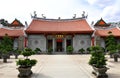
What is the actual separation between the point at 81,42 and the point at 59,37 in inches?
154

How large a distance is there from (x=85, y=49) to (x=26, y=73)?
26906mm

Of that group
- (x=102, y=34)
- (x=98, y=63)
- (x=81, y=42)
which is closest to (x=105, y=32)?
(x=102, y=34)

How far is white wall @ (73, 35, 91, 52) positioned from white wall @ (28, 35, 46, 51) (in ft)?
17.8

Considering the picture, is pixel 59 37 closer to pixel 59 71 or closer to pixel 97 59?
pixel 59 71

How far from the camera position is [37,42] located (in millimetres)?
38188

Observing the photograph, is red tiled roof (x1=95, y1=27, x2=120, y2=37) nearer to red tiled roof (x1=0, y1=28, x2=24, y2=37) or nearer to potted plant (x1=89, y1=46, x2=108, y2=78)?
red tiled roof (x1=0, y1=28, x2=24, y2=37)

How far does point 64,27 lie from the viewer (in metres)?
39.5

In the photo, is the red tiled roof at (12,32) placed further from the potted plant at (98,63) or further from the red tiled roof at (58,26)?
the potted plant at (98,63)

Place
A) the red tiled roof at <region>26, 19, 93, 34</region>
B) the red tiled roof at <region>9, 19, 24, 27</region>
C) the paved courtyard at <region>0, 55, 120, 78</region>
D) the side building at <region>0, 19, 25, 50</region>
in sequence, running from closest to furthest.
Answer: the paved courtyard at <region>0, 55, 120, 78</region>, the side building at <region>0, 19, 25, 50</region>, the red tiled roof at <region>26, 19, 93, 34</region>, the red tiled roof at <region>9, 19, 24, 27</region>

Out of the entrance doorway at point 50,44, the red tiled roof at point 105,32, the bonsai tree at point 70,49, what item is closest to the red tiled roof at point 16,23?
the entrance doorway at point 50,44

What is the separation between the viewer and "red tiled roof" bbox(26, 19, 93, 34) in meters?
37.2

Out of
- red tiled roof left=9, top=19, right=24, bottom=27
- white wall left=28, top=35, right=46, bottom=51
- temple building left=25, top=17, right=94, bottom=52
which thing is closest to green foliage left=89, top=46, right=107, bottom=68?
temple building left=25, top=17, right=94, bottom=52

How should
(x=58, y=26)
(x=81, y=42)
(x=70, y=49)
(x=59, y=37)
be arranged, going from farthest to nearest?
(x=58, y=26) < (x=81, y=42) < (x=59, y=37) < (x=70, y=49)

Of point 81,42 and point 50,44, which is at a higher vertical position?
point 81,42
